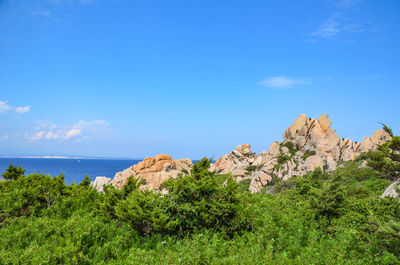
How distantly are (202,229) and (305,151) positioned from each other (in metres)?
53.7

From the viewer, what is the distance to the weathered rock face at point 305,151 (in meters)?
50.4

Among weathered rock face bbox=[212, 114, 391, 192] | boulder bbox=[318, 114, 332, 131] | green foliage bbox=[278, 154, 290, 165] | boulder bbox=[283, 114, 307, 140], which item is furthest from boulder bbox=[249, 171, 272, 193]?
boulder bbox=[318, 114, 332, 131]

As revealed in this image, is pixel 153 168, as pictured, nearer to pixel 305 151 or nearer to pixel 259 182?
pixel 259 182

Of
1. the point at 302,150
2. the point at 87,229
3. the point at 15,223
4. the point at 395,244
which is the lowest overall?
the point at 15,223

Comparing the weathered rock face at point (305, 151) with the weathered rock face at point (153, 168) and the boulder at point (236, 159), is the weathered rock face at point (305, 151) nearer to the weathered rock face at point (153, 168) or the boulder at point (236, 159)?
the boulder at point (236, 159)

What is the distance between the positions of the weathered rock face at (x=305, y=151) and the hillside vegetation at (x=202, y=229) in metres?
34.1

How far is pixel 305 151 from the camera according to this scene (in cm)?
5941

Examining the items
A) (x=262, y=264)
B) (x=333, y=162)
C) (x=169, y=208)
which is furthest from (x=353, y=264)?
(x=333, y=162)

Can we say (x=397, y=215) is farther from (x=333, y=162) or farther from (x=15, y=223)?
(x=333, y=162)

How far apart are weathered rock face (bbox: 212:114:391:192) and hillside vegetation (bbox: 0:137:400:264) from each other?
1342 inches

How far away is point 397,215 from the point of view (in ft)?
34.7

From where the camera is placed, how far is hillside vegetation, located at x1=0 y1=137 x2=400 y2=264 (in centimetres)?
836

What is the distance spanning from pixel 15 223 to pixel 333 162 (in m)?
50.9

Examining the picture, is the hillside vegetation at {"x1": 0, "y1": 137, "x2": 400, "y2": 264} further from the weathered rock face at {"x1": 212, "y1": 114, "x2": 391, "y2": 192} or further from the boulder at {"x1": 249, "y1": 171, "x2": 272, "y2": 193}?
the weathered rock face at {"x1": 212, "y1": 114, "x2": 391, "y2": 192}
